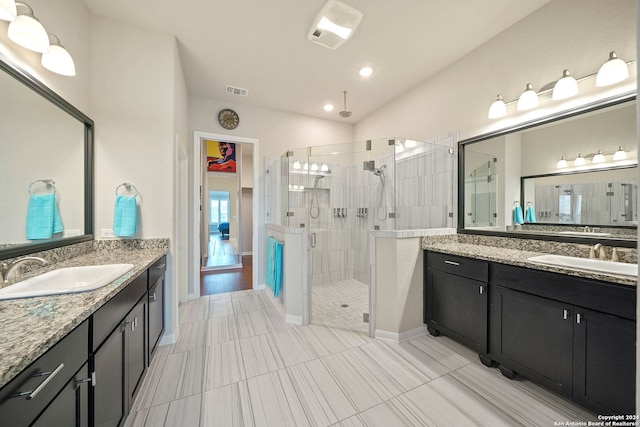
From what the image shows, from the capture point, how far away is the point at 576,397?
1.41 m

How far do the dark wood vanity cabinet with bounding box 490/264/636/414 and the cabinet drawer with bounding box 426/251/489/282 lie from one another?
3.0 inches

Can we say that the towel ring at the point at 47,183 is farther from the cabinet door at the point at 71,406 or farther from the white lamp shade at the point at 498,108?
the white lamp shade at the point at 498,108

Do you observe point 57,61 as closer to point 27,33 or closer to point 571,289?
point 27,33

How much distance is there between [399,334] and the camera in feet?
7.44

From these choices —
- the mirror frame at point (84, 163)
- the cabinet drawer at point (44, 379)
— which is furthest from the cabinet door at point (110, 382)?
the mirror frame at point (84, 163)

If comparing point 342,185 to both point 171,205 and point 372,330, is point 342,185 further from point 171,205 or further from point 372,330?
point 171,205

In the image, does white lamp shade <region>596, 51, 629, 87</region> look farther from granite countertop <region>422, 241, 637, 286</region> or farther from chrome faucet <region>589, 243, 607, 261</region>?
granite countertop <region>422, 241, 637, 286</region>

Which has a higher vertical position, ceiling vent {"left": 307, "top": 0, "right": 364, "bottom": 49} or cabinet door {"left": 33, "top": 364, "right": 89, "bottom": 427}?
ceiling vent {"left": 307, "top": 0, "right": 364, "bottom": 49}

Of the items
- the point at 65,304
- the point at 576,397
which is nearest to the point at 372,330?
the point at 576,397

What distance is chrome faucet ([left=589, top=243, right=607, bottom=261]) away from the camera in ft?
5.29

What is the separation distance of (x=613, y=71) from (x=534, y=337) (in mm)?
1851

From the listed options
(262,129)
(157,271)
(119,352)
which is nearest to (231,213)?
(262,129)

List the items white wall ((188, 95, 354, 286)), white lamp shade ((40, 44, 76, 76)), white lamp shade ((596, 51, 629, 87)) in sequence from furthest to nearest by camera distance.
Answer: white wall ((188, 95, 354, 286)) → white lamp shade ((596, 51, 629, 87)) → white lamp shade ((40, 44, 76, 76))


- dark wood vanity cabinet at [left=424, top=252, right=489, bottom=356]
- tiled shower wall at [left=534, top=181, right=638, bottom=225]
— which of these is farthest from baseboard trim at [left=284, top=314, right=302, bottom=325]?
tiled shower wall at [left=534, top=181, right=638, bottom=225]
